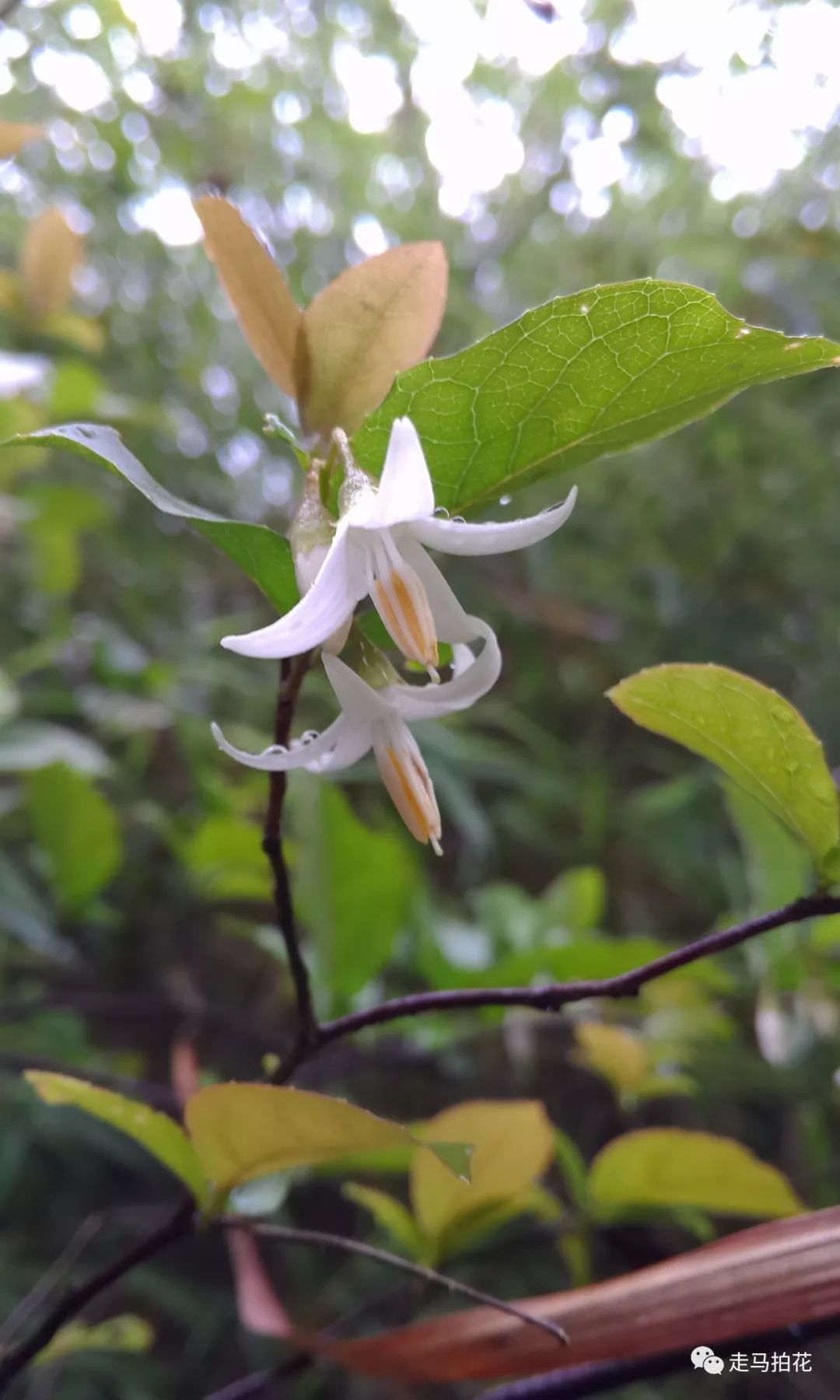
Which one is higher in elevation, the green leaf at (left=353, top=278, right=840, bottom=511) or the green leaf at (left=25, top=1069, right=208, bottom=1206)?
the green leaf at (left=353, top=278, right=840, bottom=511)

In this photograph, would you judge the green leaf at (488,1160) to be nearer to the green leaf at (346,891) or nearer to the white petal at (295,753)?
the green leaf at (346,891)

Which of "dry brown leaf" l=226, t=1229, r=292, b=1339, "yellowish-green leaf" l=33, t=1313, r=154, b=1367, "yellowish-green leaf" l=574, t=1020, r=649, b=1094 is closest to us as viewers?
"dry brown leaf" l=226, t=1229, r=292, b=1339

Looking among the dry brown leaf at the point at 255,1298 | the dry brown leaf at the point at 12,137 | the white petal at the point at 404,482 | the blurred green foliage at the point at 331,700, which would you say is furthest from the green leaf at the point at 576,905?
the dry brown leaf at the point at 12,137

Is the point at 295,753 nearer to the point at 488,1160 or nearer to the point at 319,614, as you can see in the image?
the point at 319,614

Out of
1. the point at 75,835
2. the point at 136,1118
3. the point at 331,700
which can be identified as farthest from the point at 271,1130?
the point at 331,700

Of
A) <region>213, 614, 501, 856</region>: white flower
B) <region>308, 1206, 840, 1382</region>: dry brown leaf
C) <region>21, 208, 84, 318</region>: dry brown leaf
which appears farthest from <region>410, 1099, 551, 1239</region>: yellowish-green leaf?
<region>21, 208, 84, 318</region>: dry brown leaf

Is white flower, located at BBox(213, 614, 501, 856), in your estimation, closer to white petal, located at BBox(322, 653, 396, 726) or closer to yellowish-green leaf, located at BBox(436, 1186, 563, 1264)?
white petal, located at BBox(322, 653, 396, 726)

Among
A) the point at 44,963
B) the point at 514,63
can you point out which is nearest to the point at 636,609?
the point at 44,963

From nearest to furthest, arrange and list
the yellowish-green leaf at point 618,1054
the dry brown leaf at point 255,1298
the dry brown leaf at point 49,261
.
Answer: the dry brown leaf at point 255,1298 → the yellowish-green leaf at point 618,1054 → the dry brown leaf at point 49,261
